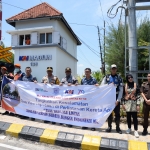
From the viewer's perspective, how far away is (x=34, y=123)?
571cm

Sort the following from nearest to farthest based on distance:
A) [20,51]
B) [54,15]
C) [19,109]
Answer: [19,109] < [54,15] < [20,51]

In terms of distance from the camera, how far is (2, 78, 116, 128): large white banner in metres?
5.14

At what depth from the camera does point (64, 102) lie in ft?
18.2

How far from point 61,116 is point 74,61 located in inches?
644

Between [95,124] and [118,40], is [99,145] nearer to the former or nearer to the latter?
[95,124]

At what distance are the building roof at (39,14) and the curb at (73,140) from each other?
11866mm

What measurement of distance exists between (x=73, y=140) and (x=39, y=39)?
1277 centimetres

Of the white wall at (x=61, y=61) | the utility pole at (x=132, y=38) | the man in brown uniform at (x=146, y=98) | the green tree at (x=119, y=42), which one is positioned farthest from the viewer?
the white wall at (x=61, y=61)

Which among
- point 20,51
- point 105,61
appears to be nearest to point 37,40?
point 20,51

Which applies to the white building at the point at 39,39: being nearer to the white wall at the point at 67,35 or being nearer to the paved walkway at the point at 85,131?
the white wall at the point at 67,35

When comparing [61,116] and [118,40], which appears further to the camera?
[118,40]

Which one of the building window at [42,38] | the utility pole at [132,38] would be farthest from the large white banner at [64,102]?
the building window at [42,38]

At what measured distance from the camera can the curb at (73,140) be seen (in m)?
4.06

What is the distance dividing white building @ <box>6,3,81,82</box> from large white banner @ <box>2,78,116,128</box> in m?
8.96
